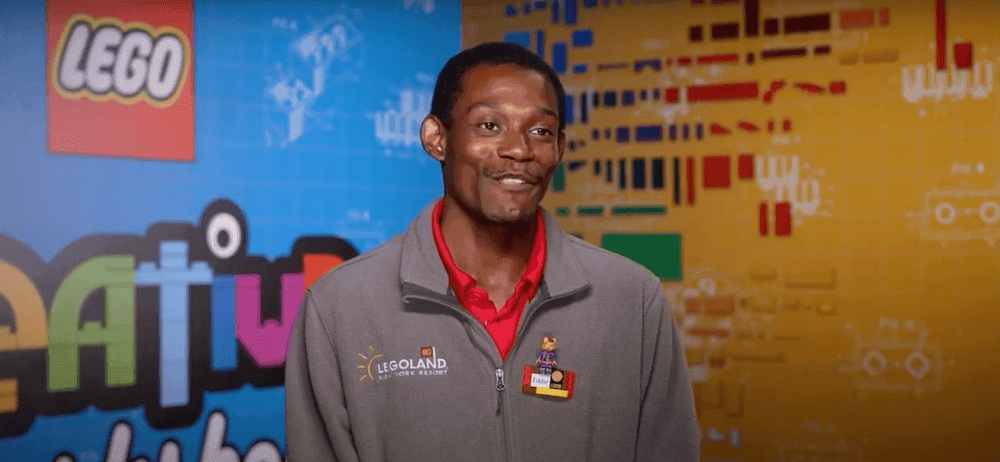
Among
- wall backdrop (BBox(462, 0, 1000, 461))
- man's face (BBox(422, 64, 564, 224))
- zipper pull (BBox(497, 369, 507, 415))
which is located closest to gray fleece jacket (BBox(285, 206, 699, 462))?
zipper pull (BBox(497, 369, 507, 415))

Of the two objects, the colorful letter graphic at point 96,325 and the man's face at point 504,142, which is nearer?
the man's face at point 504,142

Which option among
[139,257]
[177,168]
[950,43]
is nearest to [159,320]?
[139,257]

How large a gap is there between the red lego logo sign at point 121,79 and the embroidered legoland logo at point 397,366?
4.46 ft

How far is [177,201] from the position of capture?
7.97 ft

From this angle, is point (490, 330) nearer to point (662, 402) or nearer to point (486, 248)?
point (486, 248)

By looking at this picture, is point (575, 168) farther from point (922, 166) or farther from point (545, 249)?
point (545, 249)

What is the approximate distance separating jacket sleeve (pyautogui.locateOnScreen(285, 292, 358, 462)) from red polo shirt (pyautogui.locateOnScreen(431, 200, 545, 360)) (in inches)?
9.3

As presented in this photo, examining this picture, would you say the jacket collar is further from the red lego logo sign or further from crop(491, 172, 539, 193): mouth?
the red lego logo sign

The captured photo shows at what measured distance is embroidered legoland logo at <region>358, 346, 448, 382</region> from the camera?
4.34ft

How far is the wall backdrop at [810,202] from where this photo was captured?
9.66ft

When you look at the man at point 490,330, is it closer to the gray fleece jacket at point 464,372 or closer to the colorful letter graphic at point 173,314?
the gray fleece jacket at point 464,372

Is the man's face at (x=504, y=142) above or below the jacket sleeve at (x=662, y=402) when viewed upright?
above

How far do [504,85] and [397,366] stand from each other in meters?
0.50

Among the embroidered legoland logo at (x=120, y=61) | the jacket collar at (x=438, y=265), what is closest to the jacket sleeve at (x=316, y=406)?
the jacket collar at (x=438, y=265)
